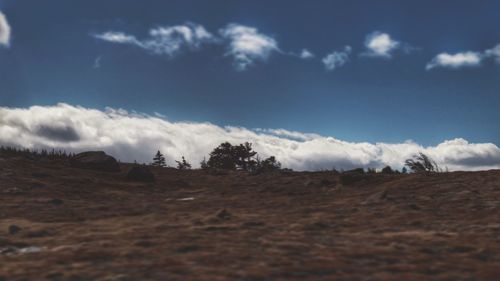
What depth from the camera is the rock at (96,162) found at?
710 inches

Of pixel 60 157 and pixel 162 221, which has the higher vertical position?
pixel 60 157

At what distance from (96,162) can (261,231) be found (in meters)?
12.7

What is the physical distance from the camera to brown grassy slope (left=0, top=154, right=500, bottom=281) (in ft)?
15.3

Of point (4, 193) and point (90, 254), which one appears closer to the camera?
point (90, 254)

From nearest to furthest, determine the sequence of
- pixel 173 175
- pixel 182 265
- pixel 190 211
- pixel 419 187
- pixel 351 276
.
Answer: pixel 351 276 → pixel 182 265 → pixel 190 211 → pixel 419 187 → pixel 173 175

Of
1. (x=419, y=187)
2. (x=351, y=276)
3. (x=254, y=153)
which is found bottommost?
(x=351, y=276)

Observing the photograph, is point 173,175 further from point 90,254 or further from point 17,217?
point 90,254

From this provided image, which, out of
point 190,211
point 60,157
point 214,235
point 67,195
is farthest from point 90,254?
point 60,157

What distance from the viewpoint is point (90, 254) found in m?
5.44

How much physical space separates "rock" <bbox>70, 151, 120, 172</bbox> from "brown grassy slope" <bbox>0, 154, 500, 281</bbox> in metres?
3.81

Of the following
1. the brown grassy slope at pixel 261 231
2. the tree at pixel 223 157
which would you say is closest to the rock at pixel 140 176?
the brown grassy slope at pixel 261 231

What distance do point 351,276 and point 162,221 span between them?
175 inches

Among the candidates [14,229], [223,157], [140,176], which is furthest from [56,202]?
[223,157]

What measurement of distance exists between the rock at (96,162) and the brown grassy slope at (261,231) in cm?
381
